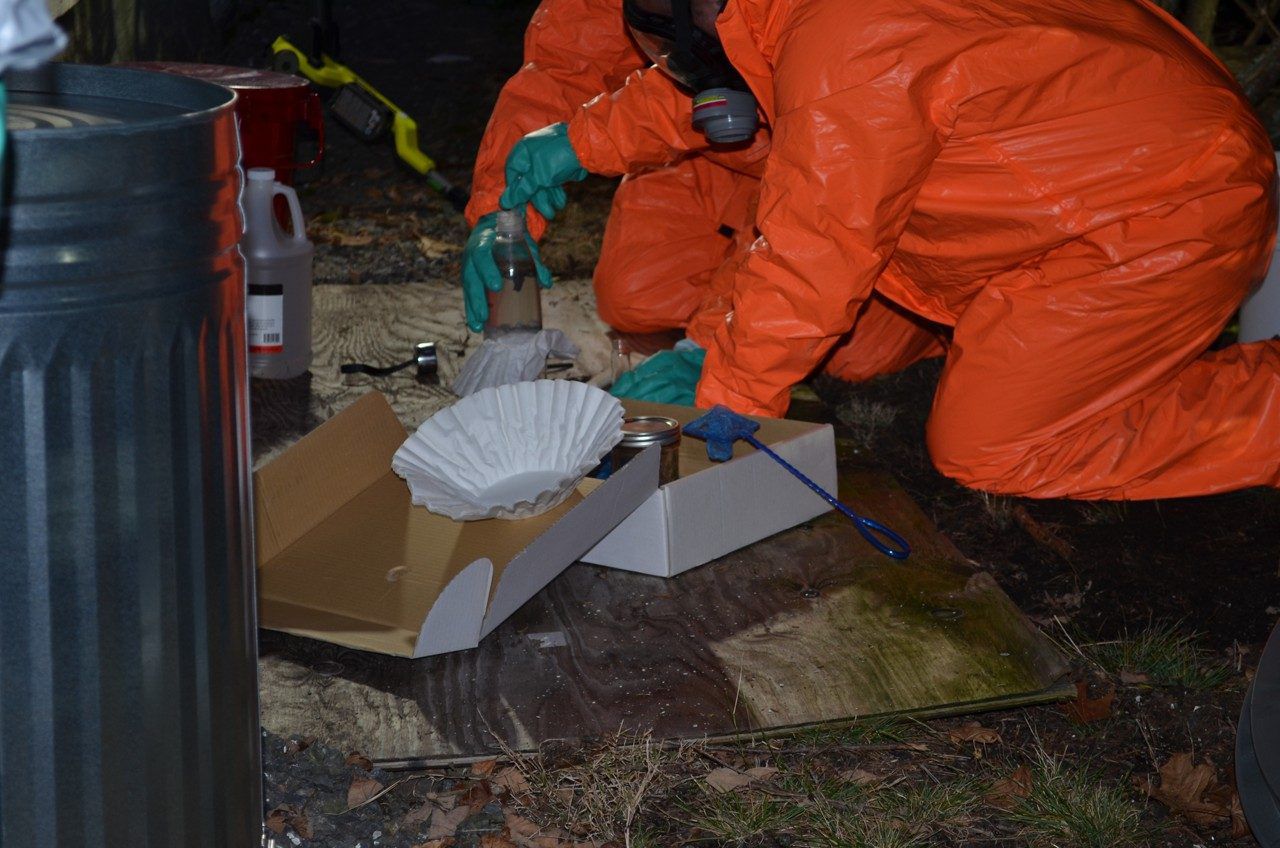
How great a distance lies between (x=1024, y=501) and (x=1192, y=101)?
874 millimetres

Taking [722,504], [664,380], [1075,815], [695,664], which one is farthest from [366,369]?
[1075,815]

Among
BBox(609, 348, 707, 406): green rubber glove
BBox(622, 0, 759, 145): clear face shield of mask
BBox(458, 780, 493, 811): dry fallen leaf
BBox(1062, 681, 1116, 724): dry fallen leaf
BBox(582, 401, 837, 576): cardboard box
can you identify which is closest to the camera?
BBox(458, 780, 493, 811): dry fallen leaf

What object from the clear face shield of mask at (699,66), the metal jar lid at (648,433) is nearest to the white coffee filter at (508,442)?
the metal jar lid at (648,433)

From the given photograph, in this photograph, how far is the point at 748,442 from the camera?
2.32 meters

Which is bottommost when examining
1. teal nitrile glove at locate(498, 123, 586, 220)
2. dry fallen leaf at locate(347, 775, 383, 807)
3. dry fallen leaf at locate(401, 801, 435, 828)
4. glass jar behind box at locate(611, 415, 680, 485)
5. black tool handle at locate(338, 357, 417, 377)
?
black tool handle at locate(338, 357, 417, 377)

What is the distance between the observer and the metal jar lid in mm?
2188

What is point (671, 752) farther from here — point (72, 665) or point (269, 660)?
point (72, 665)

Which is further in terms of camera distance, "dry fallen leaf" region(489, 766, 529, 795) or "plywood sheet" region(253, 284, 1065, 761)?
"plywood sheet" region(253, 284, 1065, 761)

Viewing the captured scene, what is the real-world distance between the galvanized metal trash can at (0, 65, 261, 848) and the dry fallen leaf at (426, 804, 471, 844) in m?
0.49

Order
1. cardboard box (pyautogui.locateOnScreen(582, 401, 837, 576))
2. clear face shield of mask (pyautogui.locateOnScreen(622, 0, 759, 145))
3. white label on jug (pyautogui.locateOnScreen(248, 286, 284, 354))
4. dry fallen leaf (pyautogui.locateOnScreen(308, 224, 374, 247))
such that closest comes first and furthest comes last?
cardboard box (pyautogui.locateOnScreen(582, 401, 837, 576)) < clear face shield of mask (pyautogui.locateOnScreen(622, 0, 759, 145)) < white label on jug (pyautogui.locateOnScreen(248, 286, 284, 354)) < dry fallen leaf (pyautogui.locateOnScreen(308, 224, 374, 247))

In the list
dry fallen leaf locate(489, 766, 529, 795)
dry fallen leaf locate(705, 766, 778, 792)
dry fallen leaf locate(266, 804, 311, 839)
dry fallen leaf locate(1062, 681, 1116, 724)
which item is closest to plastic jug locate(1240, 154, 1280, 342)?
dry fallen leaf locate(1062, 681, 1116, 724)

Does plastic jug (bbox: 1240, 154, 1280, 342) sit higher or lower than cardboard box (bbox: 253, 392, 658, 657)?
higher

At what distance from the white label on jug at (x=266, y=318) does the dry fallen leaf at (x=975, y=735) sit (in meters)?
1.82

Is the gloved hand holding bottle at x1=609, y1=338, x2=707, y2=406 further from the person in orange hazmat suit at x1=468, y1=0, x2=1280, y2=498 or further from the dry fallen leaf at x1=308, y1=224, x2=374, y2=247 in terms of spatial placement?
the dry fallen leaf at x1=308, y1=224, x2=374, y2=247
